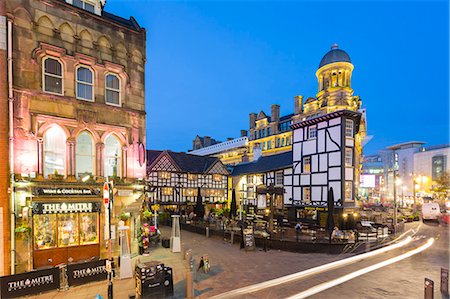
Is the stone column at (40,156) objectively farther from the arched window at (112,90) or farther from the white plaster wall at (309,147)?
the white plaster wall at (309,147)

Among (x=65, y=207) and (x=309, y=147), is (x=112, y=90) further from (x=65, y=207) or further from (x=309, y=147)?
(x=309, y=147)

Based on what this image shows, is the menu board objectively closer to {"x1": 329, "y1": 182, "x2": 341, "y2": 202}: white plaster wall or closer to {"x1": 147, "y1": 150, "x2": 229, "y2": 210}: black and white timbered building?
{"x1": 329, "y1": 182, "x2": 341, "y2": 202}: white plaster wall

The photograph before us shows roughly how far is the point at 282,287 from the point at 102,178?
35.5 ft

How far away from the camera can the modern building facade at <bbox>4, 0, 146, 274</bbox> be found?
12992 millimetres

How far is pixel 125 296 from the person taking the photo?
11.0 metres

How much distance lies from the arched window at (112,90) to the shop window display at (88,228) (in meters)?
6.55

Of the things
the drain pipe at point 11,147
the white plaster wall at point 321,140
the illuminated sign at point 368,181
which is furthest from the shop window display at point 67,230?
the illuminated sign at point 368,181

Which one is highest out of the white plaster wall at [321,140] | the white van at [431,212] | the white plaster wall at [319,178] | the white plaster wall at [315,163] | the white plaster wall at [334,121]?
the white plaster wall at [334,121]

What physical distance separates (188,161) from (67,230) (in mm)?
29770

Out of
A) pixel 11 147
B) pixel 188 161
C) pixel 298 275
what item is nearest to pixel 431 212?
pixel 298 275

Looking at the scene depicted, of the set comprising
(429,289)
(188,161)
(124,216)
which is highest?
(188,161)

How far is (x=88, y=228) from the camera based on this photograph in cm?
1518

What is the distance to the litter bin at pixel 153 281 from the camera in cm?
1047

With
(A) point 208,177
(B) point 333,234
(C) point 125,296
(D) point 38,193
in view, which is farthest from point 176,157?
(C) point 125,296
